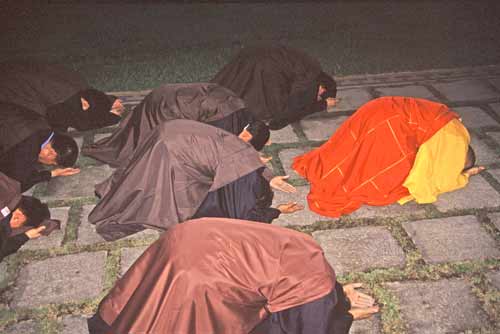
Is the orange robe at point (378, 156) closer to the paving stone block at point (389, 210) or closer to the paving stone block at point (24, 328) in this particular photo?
the paving stone block at point (389, 210)

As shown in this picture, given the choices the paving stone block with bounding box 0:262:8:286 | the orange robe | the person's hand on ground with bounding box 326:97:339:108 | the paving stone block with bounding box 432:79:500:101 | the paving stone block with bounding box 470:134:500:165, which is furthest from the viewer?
the paving stone block with bounding box 432:79:500:101

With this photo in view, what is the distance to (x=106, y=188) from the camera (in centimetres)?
420

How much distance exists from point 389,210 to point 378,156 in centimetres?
49

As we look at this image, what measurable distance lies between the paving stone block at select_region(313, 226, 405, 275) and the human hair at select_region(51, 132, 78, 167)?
2.52m

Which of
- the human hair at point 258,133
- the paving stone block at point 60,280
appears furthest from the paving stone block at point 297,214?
the paving stone block at point 60,280

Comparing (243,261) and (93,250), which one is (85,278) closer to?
(93,250)

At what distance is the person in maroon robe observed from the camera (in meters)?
2.28

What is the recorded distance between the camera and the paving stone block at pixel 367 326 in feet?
10.0

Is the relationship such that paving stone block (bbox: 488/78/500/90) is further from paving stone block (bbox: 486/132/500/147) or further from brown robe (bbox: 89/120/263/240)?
brown robe (bbox: 89/120/263/240)

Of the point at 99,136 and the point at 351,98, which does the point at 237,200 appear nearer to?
the point at 99,136

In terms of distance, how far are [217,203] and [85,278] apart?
1126 mm

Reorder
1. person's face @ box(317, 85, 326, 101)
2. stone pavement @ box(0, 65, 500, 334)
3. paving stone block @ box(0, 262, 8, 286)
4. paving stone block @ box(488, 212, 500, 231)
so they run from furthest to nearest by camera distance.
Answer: person's face @ box(317, 85, 326, 101)
paving stone block @ box(488, 212, 500, 231)
paving stone block @ box(0, 262, 8, 286)
stone pavement @ box(0, 65, 500, 334)

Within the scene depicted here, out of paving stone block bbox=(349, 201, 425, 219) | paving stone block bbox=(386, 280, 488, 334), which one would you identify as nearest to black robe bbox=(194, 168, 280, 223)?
paving stone block bbox=(349, 201, 425, 219)

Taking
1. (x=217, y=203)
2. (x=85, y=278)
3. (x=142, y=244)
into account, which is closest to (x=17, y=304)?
(x=85, y=278)
